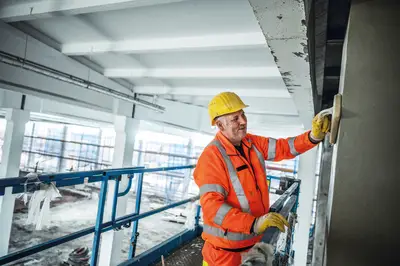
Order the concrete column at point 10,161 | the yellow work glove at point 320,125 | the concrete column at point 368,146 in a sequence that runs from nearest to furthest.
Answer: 1. the concrete column at point 368,146
2. the yellow work glove at point 320,125
3. the concrete column at point 10,161

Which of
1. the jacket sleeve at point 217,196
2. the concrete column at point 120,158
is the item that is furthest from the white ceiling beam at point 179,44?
the concrete column at point 120,158

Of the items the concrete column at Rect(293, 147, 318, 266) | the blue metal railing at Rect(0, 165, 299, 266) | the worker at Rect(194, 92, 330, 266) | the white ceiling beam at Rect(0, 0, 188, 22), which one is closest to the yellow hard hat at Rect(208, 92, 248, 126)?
the worker at Rect(194, 92, 330, 266)

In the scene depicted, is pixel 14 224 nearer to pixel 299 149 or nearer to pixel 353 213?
Answer: pixel 299 149

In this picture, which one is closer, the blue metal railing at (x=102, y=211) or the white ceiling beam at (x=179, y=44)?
the blue metal railing at (x=102, y=211)

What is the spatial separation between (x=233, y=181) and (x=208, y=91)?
12.7 feet

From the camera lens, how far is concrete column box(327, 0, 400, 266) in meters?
0.80

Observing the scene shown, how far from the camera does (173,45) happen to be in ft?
11.3

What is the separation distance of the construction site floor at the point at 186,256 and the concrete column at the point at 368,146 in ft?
10.7

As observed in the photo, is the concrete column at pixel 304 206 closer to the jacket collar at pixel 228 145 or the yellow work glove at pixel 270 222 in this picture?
the jacket collar at pixel 228 145

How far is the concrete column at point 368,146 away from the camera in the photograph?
2.64ft

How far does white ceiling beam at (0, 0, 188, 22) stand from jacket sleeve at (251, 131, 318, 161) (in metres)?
1.53

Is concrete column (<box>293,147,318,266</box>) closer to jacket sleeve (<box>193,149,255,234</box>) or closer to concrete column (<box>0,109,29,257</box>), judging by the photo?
jacket sleeve (<box>193,149,255,234</box>)

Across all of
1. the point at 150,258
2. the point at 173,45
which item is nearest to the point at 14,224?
the point at 150,258

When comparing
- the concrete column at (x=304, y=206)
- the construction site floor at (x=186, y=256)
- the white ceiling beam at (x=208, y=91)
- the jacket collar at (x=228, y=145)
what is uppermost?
the white ceiling beam at (x=208, y=91)
